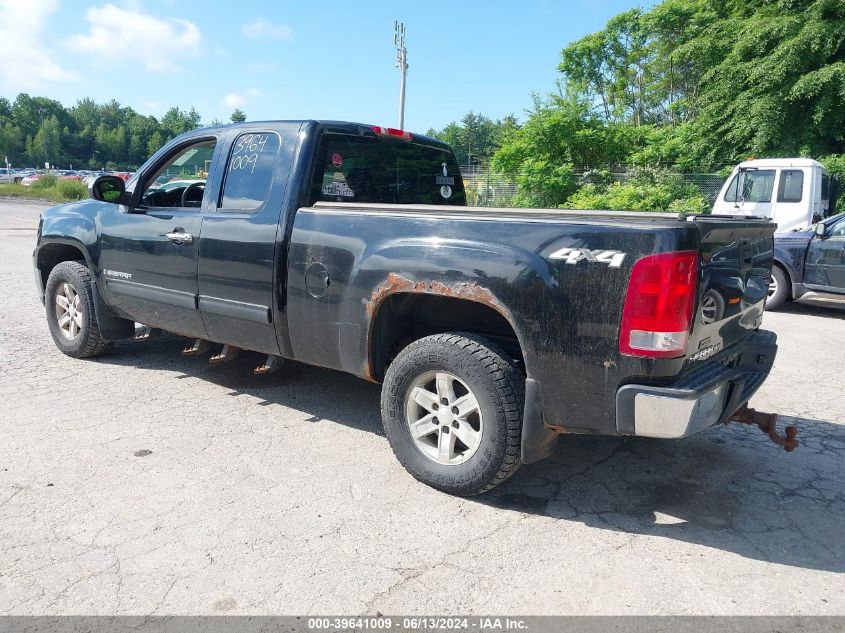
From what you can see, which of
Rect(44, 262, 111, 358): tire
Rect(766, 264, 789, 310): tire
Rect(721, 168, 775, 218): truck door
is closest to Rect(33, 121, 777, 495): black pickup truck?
Rect(44, 262, 111, 358): tire

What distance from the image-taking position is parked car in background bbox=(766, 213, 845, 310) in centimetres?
879

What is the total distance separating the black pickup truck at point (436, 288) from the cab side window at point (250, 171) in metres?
0.01

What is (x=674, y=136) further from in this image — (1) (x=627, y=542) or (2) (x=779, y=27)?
(1) (x=627, y=542)

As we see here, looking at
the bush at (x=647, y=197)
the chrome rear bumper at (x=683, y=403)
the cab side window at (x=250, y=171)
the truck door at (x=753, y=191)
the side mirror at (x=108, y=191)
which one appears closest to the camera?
the chrome rear bumper at (x=683, y=403)

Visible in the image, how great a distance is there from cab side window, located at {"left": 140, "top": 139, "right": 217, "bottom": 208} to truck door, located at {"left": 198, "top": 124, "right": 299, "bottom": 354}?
1.61 feet

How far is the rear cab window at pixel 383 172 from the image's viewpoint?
4156 mm

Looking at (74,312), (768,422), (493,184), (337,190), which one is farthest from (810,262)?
(493,184)

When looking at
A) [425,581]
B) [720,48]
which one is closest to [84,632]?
[425,581]

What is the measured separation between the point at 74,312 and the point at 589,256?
4741 millimetres

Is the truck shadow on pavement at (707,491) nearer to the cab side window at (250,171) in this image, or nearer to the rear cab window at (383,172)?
the rear cab window at (383,172)

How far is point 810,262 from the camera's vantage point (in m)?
9.05

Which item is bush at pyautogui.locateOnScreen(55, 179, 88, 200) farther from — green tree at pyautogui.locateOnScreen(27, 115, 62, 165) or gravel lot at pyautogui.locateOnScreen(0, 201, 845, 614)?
green tree at pyautogui.locateOnScreen(27, 115, 62, 165)

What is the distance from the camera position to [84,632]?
236 centimetres

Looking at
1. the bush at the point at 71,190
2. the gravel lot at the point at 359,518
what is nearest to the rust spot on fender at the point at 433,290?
the gravel lot at the point at 359,518
